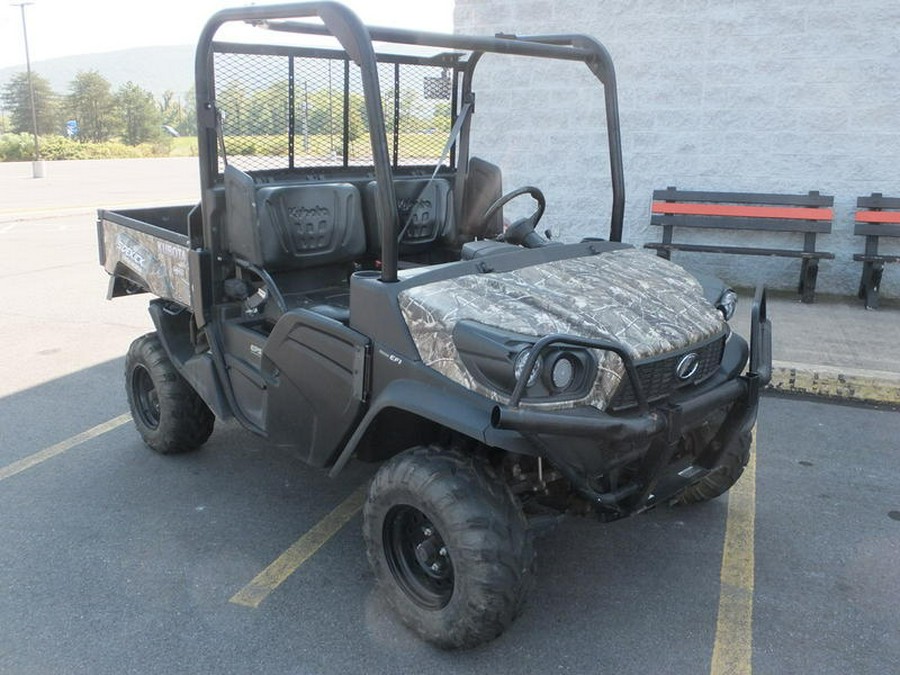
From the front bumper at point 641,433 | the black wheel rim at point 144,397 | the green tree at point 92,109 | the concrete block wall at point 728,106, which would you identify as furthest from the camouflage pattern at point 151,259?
the green tree at point 92,109

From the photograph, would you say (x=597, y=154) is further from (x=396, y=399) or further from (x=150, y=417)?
(x=396, y=399)

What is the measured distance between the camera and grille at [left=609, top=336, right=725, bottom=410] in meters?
2.72

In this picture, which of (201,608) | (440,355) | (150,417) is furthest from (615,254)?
(150,417)

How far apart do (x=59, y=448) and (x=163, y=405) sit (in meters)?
0.79

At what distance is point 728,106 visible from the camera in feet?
25.6

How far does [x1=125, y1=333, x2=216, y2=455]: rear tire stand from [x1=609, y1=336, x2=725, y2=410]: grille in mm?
2498

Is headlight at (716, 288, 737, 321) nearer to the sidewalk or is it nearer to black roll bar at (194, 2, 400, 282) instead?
black roll bar at (194, 2, 400, 282)

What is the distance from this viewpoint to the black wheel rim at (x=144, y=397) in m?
4.55

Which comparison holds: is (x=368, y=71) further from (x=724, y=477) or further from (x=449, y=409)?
(x=724, y=477)

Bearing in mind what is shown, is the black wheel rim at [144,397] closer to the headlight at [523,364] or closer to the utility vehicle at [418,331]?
the utility vehicle at [418,331]

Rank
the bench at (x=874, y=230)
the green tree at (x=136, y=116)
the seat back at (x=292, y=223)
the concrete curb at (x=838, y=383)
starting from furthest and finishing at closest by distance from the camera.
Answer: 1. the green tree at (x=136, y=116)
2. the bench at (x=874, y=230)
3. the concrete curb at (x=838, y=383)
4. the seat back at (x=292, y=223)

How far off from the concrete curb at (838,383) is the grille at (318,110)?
9.04 feet

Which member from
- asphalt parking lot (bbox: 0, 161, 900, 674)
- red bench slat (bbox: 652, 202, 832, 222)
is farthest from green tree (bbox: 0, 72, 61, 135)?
asphalt parking lot (bbox: 0, 161, 900, 674)

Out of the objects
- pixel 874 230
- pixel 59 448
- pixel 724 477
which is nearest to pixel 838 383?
pixel 724 477
